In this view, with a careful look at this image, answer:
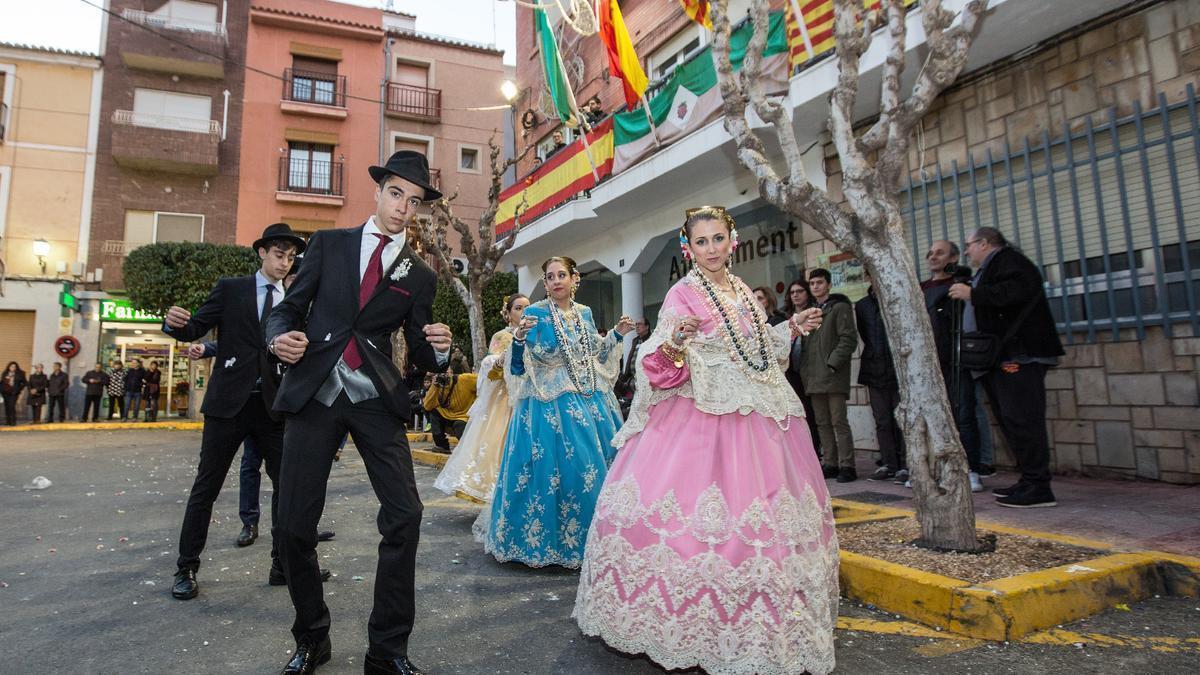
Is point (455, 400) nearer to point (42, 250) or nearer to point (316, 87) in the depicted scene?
point (42, 250)

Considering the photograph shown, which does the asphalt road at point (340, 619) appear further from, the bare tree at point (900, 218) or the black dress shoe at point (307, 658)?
the bare tree at point (900, 218)

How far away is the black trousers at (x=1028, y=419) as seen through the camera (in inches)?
204

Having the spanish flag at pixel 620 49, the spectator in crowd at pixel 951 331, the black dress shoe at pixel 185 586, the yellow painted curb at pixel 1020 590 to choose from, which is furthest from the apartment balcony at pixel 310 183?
the yellow painted curb at pixel 1020 590

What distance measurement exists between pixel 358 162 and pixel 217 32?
6.10 m

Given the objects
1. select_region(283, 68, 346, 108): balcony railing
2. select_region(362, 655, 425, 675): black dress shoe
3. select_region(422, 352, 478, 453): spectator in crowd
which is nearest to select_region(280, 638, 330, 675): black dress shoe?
select_region(362, 655, 425, 675): black dress shoe

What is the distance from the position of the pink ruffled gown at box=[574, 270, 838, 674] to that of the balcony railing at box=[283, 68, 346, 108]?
2606 cm

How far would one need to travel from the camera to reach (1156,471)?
6.02 metres

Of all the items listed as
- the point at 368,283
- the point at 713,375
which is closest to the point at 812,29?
the point at 713,375

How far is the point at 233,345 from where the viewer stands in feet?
14.6

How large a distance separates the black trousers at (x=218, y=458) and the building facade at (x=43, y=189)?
2297 centimetres

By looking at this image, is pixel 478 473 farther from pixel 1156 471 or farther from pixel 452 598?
pixel 1156 471

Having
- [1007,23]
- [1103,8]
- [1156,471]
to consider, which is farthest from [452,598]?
[1103,8]

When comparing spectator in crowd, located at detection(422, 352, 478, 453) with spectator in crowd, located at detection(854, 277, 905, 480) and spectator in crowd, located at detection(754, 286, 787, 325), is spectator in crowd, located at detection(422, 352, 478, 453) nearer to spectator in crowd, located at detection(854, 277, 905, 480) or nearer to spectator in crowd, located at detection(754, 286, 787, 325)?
spectator in crowd, located at detection(754, 286, 787, 325)

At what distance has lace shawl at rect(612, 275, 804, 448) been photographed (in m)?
3.13
